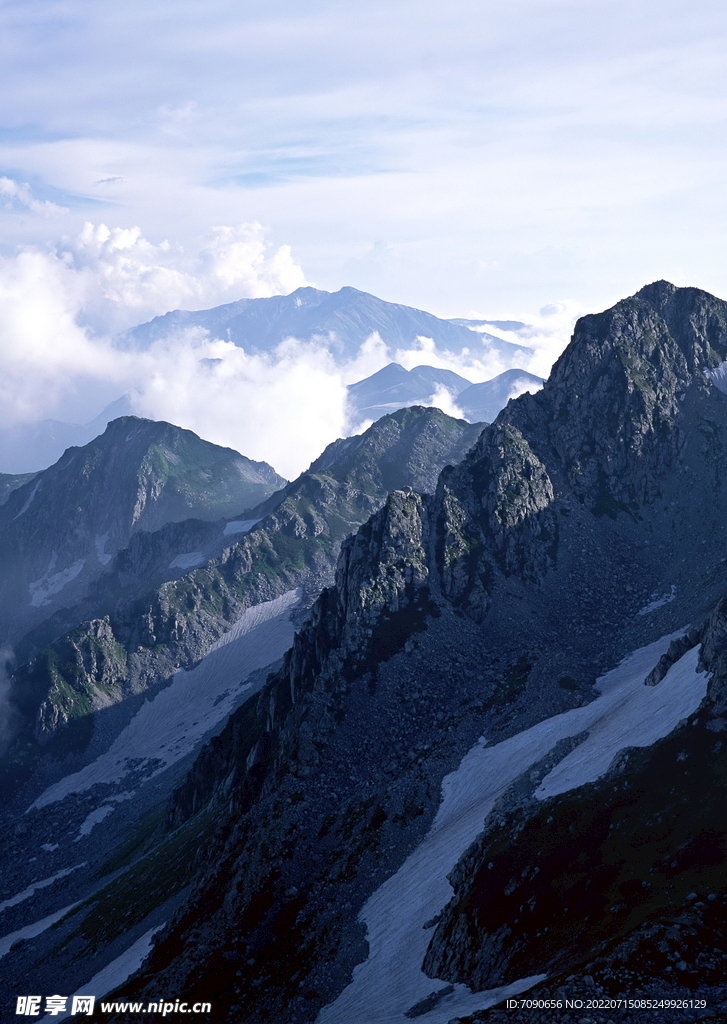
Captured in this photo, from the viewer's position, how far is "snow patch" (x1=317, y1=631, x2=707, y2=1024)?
62.3m

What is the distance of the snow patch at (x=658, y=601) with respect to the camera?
13500 centimetres

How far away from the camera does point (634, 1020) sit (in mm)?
39969

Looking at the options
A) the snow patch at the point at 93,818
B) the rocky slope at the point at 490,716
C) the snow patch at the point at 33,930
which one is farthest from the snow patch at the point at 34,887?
the rocky slope at the point at 490,716

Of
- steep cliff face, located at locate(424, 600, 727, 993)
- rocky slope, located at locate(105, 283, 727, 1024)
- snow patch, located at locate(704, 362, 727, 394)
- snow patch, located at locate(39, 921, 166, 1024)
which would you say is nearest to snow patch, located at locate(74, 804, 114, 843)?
rocky slope, located at locate(105, 283, 727, 1024)

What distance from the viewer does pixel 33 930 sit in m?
127

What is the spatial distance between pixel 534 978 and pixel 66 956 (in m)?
87.6

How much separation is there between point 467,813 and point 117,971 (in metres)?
49.7

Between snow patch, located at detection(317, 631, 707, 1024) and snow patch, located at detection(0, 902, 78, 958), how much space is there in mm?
77537

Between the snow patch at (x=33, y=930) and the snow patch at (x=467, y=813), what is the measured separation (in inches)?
3053

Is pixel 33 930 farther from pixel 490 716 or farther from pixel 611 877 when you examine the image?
pixel 611 877

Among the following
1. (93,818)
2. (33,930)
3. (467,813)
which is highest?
(93,818)

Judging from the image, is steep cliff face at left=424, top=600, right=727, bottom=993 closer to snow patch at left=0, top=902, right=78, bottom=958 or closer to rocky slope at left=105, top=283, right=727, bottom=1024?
rocky slope at left=105, top=283, right=727, bottom=1024

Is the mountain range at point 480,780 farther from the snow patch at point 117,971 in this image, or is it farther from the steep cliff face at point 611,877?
the snow patch at point 117,971

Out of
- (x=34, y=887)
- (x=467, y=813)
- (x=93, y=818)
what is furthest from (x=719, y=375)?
(x=34, y=887)
